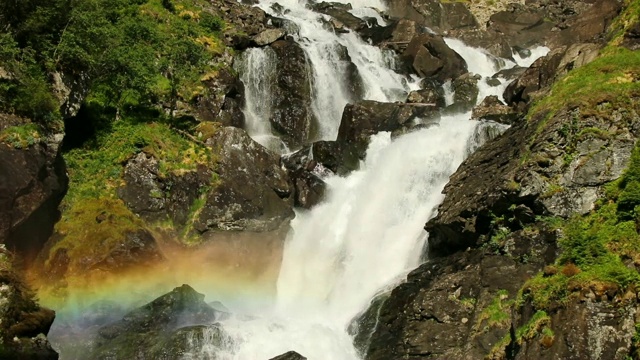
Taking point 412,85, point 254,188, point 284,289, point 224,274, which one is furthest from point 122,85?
point 412,85

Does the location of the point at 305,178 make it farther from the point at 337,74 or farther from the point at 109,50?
the point at 109,50

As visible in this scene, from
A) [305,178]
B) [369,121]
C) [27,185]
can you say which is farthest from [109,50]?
[369,121]

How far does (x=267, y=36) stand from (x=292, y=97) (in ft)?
18.8

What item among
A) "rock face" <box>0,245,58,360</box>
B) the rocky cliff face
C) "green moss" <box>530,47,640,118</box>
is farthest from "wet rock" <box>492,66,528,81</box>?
"rock face" <box>0,245,58,360</box>

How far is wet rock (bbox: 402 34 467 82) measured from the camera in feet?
121

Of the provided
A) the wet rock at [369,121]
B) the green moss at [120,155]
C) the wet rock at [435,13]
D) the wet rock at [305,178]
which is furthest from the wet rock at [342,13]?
the green moss at [120,155]

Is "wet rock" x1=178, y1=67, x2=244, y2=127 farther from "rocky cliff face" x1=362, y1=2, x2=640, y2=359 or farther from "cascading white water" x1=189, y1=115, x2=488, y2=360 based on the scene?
"rocky cliff face" x1=362, y1=2, x2=640, y2=359

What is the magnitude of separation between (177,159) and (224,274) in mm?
6162

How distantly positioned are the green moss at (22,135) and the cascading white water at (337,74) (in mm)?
14184

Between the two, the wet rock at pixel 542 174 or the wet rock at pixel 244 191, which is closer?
the wet rock at pixel 542 174

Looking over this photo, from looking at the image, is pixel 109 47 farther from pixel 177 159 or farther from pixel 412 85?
pixel 412 85

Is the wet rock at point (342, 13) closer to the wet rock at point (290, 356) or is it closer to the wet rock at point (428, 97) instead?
the wet rock at point (428, 97)

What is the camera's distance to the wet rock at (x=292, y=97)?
3006cm

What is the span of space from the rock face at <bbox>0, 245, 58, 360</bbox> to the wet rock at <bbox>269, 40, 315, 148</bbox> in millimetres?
19374
